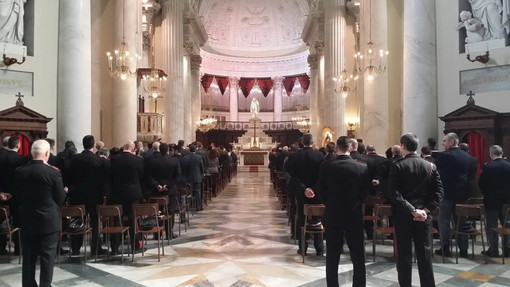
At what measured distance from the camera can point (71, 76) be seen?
1088cm

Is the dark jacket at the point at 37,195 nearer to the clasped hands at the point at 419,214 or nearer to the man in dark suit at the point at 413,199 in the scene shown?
the man in dark suit at the point at 413,199

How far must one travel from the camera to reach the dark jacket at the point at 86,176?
712 cm

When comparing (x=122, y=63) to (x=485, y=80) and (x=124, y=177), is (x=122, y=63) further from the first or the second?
(x=485, y=80)

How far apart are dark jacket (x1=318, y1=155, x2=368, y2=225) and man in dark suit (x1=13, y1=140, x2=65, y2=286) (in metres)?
3.03

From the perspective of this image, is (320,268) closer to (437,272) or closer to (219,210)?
(437,272)

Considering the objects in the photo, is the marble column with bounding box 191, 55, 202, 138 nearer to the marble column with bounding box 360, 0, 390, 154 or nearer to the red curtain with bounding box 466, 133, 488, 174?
the marble column with bounding box 360, 0, 390, 154

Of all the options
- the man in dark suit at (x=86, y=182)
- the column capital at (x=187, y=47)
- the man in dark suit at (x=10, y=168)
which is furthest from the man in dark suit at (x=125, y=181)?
the column capital at (x=187, y=47)

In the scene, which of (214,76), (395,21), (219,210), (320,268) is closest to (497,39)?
(395,21)

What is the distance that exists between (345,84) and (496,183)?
1209 cm

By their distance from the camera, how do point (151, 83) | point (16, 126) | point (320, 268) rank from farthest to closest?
point (151, 83)
point (16, 126)
point (320, 268)

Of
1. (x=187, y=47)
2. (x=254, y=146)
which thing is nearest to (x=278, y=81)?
(x=254, y=146)

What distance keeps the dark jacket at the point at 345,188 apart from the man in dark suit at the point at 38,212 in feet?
9.94

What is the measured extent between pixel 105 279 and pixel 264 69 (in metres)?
37.7

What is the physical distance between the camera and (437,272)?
20.1ft
